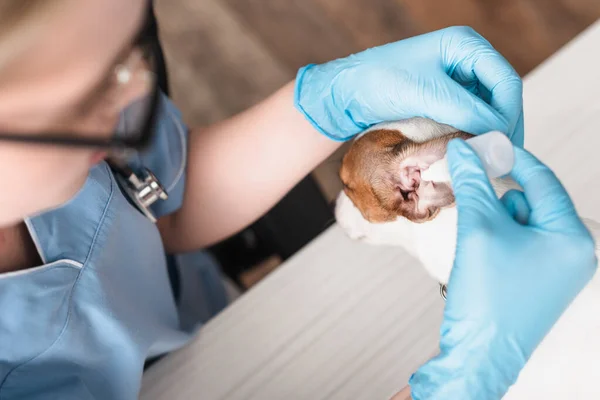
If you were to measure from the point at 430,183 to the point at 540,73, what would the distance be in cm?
40

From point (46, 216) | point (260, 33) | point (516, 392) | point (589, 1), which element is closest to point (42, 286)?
point (46, 216)

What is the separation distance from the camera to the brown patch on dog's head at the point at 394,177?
2.21 ft

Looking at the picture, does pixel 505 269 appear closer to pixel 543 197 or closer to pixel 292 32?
pixel 543 197

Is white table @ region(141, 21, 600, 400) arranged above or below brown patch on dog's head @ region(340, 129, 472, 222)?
below

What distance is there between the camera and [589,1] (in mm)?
1732

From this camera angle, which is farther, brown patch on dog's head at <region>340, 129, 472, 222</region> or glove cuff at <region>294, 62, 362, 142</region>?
glove cuff at <region>294, 62, 362, 142</region>

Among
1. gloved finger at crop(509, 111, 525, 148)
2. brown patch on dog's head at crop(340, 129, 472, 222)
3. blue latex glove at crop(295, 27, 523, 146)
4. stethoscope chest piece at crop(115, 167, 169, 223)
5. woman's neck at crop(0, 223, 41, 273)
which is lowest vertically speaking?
gloved finger at crop(509, 111, 525, 148)

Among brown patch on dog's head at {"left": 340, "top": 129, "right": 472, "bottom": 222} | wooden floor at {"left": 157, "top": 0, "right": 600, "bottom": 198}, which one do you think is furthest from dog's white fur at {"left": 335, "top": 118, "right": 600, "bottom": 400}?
wooden floor at {"left": 157, "top": 0, "right": 600, "bottom": 198}

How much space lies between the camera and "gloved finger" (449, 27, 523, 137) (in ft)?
2.29

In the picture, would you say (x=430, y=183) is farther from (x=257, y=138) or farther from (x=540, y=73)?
(x=540, y=73)

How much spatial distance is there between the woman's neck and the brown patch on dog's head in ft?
1.42

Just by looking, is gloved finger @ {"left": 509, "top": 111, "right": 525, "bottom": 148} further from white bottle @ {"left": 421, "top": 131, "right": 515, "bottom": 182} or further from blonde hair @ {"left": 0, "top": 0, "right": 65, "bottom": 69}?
blonde hair @ {"left": 0, "top": 0, "right": 65, "bottom": 69}

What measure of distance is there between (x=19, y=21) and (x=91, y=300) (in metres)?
0.41

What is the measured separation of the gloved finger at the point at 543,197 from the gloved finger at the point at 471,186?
0.04 m
